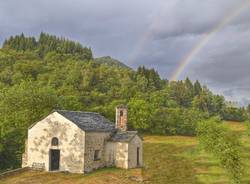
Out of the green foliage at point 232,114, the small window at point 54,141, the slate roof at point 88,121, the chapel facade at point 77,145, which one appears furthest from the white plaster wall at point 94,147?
the green foliage at point 232,114

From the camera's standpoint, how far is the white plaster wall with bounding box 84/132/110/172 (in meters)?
49.4

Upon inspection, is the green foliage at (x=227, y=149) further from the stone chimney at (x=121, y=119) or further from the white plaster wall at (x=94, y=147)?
the stone chimney at (x=121, y=119)

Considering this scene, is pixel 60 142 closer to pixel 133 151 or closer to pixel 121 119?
pixel 133 151

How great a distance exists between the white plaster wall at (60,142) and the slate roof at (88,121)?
715 millimetres

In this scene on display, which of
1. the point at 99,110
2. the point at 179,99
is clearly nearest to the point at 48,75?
the point at 99,110

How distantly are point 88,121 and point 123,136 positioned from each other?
5.18m

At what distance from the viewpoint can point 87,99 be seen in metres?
125

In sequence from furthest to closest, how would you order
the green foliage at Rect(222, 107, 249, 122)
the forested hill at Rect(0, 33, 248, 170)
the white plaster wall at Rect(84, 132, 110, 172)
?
the green foliage at Rect(222, 107, 249, 122) → the forested hill at Rect(0, 33, 248, 170) → the white plaster wall at Rect(84, 132, 110, 172)

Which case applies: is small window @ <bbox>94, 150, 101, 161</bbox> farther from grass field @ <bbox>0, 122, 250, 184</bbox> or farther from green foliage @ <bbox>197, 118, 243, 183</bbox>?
green foliage @ <bbox>197, 118, 243, 183</bbox>

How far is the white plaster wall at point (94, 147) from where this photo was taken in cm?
4941

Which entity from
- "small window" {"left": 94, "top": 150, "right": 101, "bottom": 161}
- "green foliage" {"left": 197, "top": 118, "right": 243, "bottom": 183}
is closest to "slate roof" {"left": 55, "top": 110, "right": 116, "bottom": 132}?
"small window" {"left": 94, "top": 150, "right": 101, "bottom": 161}

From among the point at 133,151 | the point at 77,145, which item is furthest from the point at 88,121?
the point at 133,151

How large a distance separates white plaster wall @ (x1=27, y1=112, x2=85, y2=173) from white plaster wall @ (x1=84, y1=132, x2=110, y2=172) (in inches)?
32.7

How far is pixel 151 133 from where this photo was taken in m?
119
